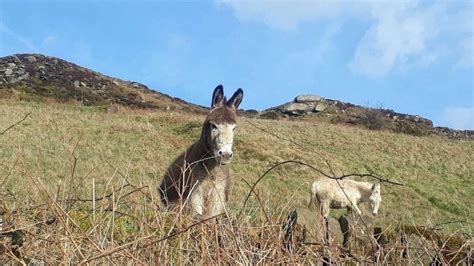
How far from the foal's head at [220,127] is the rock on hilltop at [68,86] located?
50519mm

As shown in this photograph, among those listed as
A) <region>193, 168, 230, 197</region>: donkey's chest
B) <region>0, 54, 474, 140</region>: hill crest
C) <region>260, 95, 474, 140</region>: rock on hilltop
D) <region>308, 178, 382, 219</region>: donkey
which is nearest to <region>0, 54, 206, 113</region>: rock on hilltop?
<region>0, 54, 474, 140</region>: hill crest

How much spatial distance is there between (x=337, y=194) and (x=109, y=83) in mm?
64787

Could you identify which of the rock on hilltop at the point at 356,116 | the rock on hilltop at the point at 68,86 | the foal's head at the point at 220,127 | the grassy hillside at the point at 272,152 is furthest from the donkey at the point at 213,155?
the rock on hilltop at the point at 356,116

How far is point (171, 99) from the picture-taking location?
78500 millimetres

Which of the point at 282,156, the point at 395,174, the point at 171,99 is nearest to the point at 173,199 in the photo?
the point at 282,156

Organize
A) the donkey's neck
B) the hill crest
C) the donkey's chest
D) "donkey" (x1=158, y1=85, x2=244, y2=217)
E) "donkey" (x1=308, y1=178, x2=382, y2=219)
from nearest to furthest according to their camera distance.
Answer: the donkey's chest, "donkey" (x1=158, y1=85, x2=244, y2=217), the donkey's neck, "donkey" (x1=308, y1=178, x2=382, y2=219), the hill crest

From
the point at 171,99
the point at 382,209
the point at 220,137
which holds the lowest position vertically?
the point at 382,209

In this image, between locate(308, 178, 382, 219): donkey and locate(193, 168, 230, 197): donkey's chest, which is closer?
locate(193, 168, 230, 197): donkey's chest

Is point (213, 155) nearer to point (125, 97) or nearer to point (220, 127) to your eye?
point (220, 127)

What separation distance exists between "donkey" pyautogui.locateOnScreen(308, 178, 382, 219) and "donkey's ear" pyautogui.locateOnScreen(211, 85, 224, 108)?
32.1 ft

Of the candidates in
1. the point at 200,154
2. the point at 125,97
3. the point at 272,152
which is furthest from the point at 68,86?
the point at 200,154

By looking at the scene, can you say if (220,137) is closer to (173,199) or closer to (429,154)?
(173,199)

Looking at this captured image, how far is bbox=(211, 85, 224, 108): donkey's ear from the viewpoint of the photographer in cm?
725

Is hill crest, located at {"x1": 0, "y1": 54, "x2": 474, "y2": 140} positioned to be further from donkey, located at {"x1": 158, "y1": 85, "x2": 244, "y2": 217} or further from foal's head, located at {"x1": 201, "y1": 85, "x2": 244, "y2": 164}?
donkey, located at {"x1": 158, "y1": 85, "x2": 244, "y2": 217}
